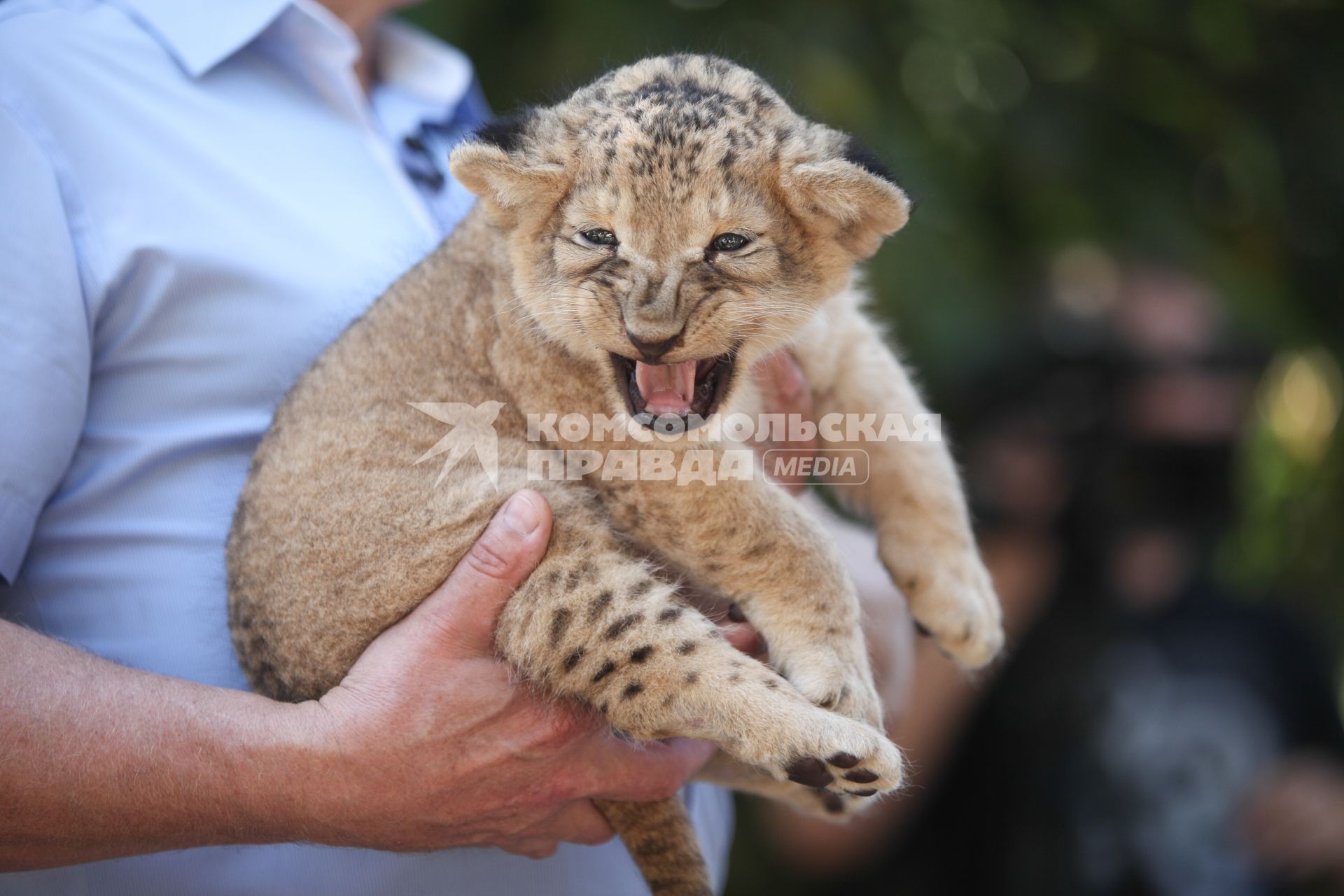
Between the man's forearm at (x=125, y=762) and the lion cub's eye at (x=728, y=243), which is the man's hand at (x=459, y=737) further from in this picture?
the lion cub's eye at (x=728, y=243)

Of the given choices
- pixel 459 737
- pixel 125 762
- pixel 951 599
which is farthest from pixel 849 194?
pixel 125 762

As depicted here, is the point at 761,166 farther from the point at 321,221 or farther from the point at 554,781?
the point at 554,781

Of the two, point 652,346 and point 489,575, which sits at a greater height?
point 652,346

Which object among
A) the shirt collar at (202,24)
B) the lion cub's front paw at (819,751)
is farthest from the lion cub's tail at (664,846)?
the shirt collar at (202,24)

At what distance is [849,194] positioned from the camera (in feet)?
9.07

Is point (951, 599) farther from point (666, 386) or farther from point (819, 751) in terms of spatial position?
point (666, 386)

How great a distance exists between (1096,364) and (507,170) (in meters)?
4.25

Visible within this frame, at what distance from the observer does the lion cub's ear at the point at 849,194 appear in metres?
2.74

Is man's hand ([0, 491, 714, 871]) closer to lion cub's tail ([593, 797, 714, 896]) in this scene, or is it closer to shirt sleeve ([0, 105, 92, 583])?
lion cub's tail ([593, 797, 714, 896])

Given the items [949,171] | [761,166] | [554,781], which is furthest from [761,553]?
[949,171]

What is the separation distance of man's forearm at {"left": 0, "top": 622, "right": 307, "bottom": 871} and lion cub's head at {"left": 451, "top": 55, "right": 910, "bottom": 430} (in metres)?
1.25

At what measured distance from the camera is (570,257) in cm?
284

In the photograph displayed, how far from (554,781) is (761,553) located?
79 centimetres

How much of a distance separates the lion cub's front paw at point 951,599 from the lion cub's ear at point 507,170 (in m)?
1.47
